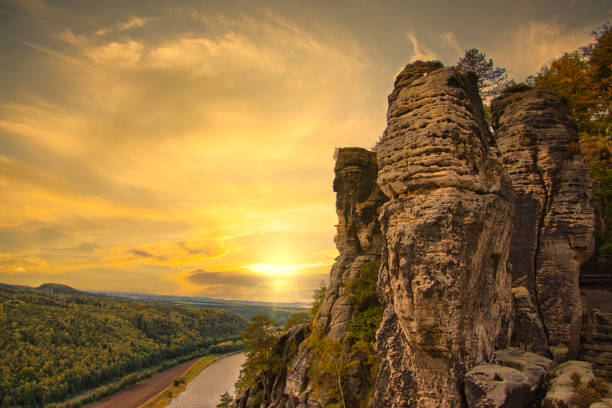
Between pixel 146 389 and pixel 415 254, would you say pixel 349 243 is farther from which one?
pixel 146 389

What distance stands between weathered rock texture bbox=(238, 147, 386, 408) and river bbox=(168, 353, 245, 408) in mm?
42487

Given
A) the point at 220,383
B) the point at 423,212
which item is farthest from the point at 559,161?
the point at 220,383

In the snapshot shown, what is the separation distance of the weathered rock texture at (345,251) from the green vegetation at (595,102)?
1422 centimetres

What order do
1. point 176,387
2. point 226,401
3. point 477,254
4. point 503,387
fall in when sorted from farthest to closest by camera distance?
point 176,387, point 226,401, point 477,254, point 503,387

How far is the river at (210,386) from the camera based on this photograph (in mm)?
59297

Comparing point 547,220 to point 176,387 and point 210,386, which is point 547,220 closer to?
point 210,386

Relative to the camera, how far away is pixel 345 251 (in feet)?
88.8

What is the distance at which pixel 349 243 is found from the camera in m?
27.2

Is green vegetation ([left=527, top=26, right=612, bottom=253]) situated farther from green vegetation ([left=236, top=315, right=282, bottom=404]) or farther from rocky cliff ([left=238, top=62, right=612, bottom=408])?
green vegetation ([left=236, top=315, right=282, bottom=404])

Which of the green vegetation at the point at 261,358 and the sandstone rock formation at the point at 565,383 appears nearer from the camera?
the sandstone rock formation at the point at 565,383

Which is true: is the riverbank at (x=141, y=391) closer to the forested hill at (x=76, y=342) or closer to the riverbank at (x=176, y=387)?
the riverbank at (x=176, y=387)

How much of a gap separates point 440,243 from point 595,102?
80.6ft

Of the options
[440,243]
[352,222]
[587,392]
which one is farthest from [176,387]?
[587,392]

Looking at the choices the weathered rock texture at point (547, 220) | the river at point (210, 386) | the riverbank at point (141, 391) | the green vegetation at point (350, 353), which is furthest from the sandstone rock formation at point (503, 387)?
the riverbank at point (141, 391)
